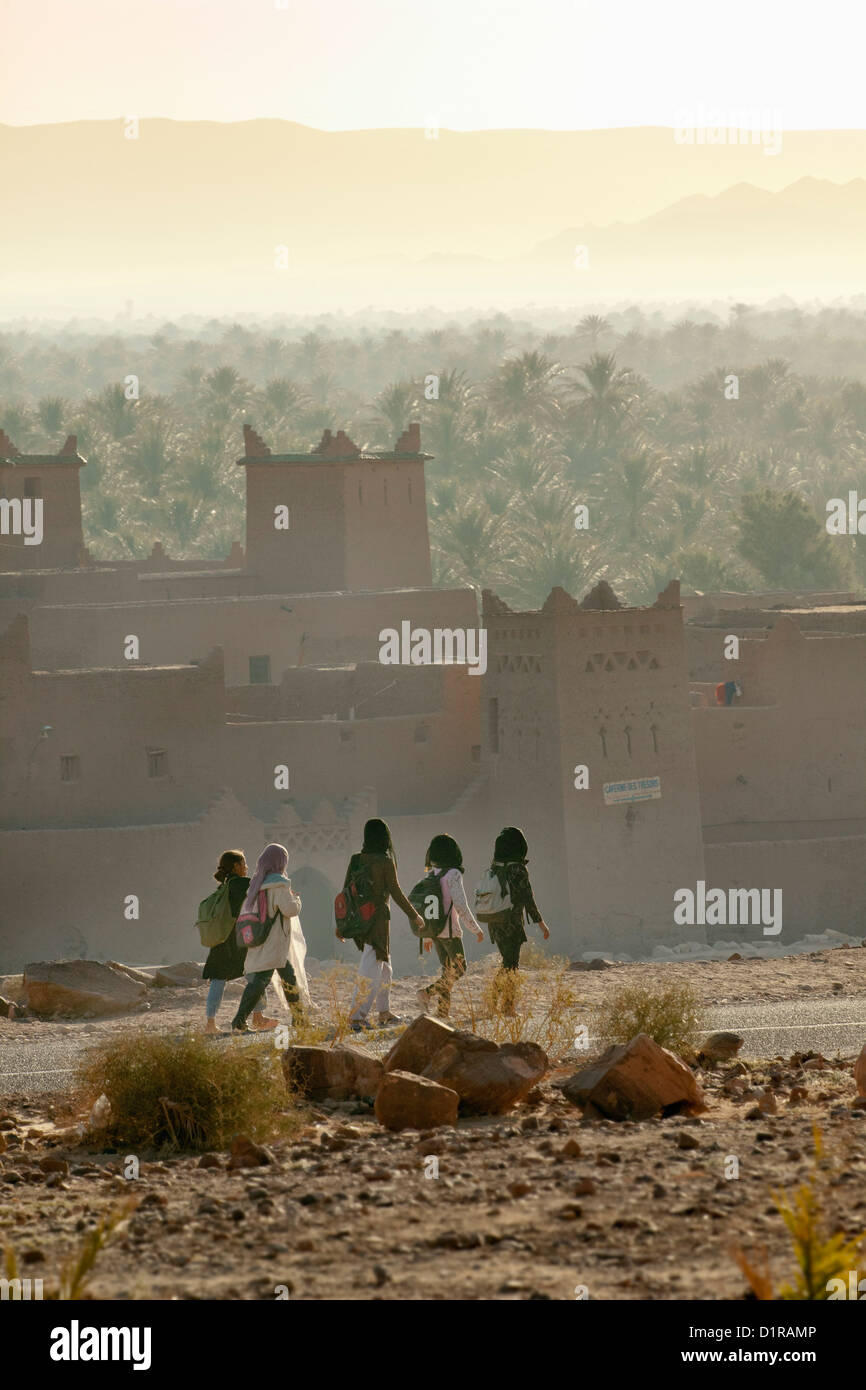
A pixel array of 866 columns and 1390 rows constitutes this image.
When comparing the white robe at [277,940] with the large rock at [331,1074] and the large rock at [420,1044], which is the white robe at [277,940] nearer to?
the large rock at [331,1074]

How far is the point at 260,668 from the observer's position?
32.6 meters

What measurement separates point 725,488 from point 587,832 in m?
46.3

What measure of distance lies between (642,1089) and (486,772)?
17583mm

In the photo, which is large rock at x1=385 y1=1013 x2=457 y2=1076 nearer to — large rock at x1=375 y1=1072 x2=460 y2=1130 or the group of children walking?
large rock at x1=375 y1=1072 x2=460 y2=1130

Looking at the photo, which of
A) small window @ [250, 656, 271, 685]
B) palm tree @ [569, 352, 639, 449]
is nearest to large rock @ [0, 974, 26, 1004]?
small window @ [250, 656, 271, 685]

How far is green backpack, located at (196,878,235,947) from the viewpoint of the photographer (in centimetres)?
1280

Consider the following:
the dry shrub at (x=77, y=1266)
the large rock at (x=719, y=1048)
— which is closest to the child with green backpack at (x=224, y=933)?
the large rock at (x=719, y=1048)

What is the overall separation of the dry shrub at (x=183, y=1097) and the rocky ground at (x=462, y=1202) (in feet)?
0.57

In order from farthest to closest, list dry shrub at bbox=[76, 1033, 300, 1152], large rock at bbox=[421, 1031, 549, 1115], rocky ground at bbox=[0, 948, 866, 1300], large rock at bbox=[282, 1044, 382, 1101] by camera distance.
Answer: large rock at bbox=[282, 1044, 382, 1101]
large rock at bbox=[421, 1031, 549, 1115]
dry shrub at bbox=[76, 1033, 300, 1152]
rocky ground at bbox=[0, 948, 866, 1300]

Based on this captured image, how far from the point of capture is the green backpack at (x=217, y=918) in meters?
12.8

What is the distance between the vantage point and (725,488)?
7056cm

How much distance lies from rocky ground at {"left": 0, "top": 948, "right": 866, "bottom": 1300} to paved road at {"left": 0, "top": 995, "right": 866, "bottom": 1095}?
1113mm
